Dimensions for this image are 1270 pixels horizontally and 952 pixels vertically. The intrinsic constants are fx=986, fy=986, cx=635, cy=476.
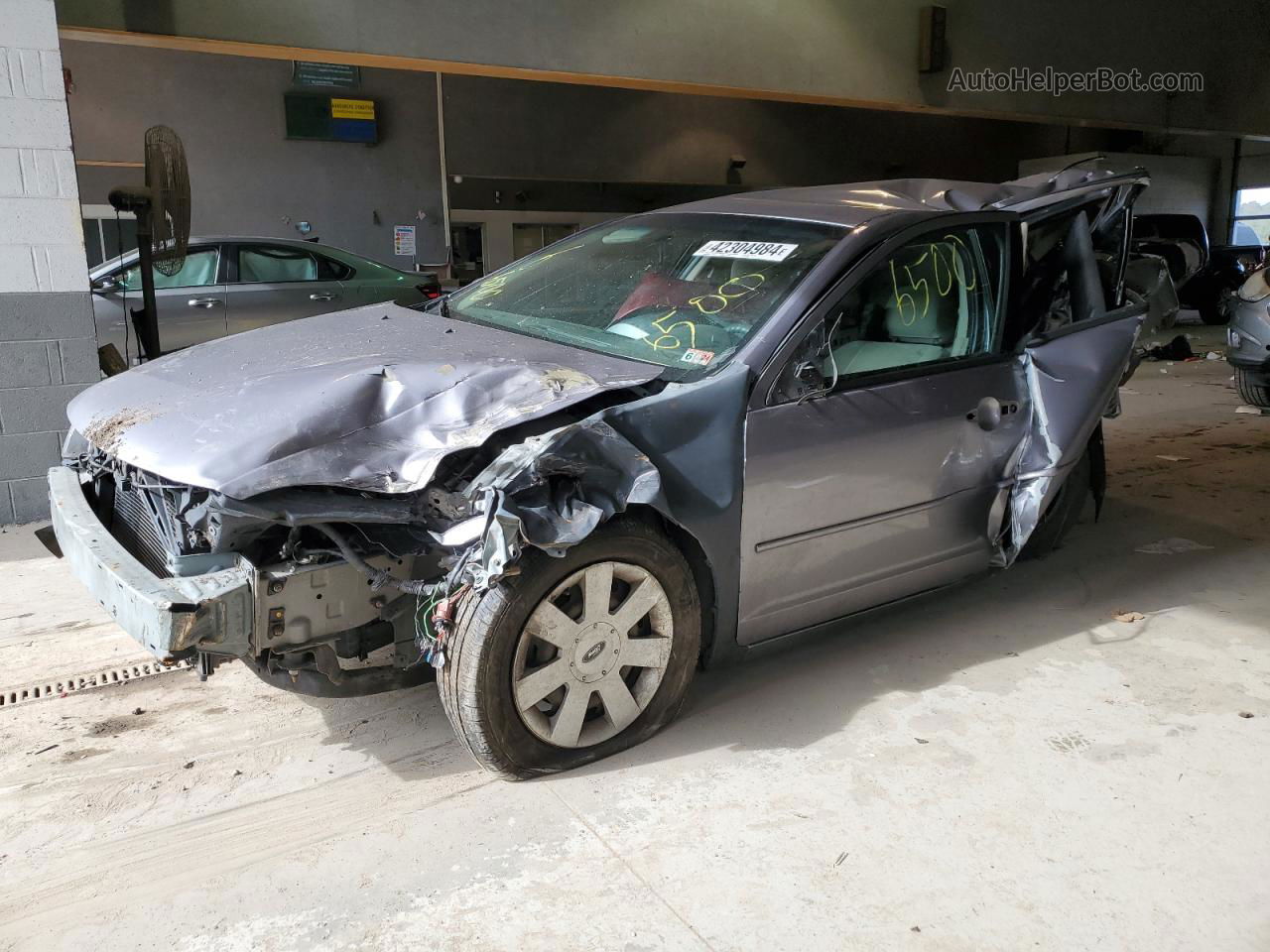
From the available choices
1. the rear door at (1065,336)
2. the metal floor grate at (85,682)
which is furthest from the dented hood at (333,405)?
the rear door at (1065,336)

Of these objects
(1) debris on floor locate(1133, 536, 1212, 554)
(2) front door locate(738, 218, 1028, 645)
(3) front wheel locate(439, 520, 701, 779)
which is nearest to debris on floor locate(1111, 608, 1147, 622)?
(2) front door locate(738, 218, 1028, 645)

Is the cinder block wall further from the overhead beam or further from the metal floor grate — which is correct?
the metal floor grate

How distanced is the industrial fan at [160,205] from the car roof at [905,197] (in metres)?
3.15

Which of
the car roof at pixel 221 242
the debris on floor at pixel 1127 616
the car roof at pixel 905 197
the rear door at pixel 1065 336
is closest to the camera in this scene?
the car roof at pixel 905 197

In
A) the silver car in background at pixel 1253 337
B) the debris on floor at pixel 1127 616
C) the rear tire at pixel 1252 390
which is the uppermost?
the silver car in background at pixel 1253 337

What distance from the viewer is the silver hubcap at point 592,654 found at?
2580 millimetres

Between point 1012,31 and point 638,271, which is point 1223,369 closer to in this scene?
point 1012,31

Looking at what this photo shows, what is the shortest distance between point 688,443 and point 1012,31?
35.2ft

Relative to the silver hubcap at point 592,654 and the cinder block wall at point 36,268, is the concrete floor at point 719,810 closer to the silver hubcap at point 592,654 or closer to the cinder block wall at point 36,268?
the silver hubcap at point 592,654

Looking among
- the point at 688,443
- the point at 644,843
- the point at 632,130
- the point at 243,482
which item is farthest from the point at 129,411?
the point at 632,130

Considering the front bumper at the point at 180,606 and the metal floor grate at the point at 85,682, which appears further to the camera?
the metal floor grate at the point at 85,682

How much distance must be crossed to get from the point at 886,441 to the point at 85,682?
277cm

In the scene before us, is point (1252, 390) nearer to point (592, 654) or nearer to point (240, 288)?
point (592, 654)

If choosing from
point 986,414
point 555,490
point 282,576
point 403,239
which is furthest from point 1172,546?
point 403,239
